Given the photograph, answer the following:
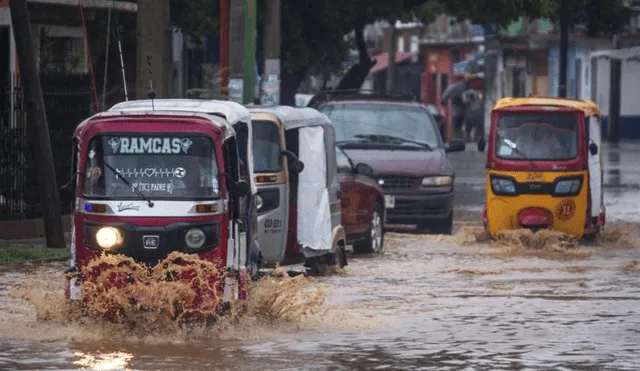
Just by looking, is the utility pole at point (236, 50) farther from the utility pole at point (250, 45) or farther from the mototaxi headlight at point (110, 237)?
the mototaxi headlight at point (110, 237)

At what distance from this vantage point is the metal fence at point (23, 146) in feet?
80.4

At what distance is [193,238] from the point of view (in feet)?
47.3

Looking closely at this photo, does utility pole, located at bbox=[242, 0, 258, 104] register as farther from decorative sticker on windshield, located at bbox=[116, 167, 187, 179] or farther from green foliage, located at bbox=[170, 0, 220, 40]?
decorative sticker on windshield, located at bbox=[116, 167, 187, 179]

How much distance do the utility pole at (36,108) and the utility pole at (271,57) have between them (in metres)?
7.29

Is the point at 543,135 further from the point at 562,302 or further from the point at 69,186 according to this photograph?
the point at 69,186

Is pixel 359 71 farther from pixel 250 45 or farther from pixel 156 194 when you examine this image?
pixel 156 194

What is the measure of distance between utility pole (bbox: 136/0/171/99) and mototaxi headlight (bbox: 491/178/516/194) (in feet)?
14.0

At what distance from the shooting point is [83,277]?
14414 mm

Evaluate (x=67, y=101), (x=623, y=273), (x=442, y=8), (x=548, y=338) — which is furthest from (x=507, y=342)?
(x=442, y=8)

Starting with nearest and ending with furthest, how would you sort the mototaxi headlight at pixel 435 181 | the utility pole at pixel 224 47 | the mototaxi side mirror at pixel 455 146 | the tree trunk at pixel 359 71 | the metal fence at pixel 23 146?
the metal fence at pixel 23 146, the mototaxi headlight at pixel 435 181, the mototaxi side mirror at pixel 455 146, the utility pole at pixel 224 47, the tree trunk at pixel 359 71

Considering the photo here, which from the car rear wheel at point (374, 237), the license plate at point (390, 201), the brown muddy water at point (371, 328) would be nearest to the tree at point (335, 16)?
the license plate at point (390, 201)

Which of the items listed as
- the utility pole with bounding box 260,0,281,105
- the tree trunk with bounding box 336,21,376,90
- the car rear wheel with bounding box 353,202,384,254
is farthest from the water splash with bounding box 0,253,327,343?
the tree trunk with bounding box 336,21,376,90

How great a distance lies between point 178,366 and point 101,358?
2.05 feet

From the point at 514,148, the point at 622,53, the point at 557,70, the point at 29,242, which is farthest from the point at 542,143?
the point at 557,70
